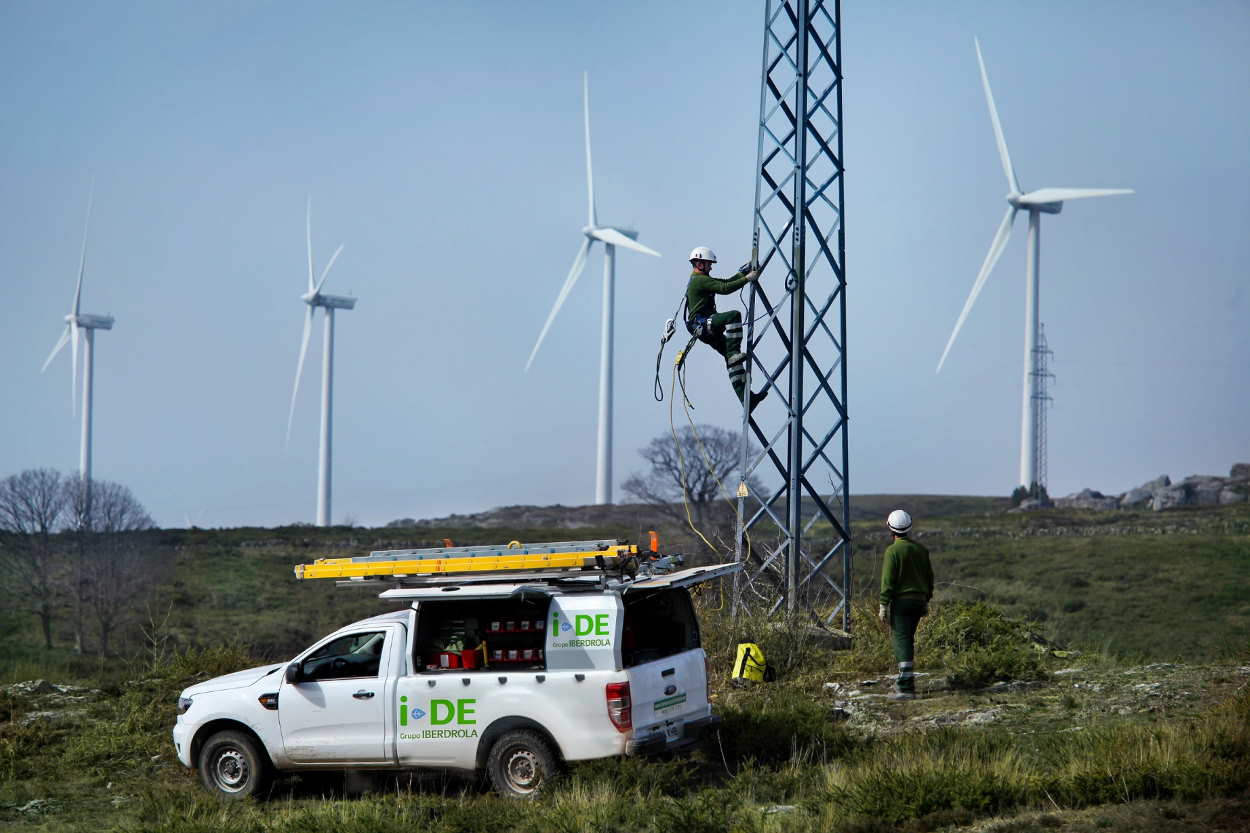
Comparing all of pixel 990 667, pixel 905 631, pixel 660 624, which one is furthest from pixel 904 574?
pixel 660 624

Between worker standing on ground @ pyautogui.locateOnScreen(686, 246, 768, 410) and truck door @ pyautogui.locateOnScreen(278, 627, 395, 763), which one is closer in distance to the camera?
truck door @ pyautogui.locateOnScreen(278, 627, 395, 763)

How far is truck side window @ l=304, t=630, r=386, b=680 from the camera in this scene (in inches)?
485

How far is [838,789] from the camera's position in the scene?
34.3ft

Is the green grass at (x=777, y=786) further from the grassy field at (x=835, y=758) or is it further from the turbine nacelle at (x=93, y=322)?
the turbine nacelle at (x=93, y=322)

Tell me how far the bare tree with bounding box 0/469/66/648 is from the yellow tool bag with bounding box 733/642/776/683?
118 feet

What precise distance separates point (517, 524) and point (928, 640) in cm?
6530

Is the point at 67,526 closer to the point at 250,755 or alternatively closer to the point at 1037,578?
the point at 1037,578

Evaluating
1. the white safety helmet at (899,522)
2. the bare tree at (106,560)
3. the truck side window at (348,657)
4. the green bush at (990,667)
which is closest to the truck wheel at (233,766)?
the truck side window at (348,657)

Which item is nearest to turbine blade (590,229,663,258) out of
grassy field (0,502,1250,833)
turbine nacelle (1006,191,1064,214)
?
turbine nacelle (1006,191,1064,214)

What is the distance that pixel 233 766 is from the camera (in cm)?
1266

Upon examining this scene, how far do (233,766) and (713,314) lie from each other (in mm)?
8138

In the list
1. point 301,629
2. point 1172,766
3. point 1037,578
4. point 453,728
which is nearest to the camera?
point 1172,766

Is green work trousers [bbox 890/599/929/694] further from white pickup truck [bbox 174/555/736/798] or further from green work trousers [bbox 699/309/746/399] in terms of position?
green work trousers [bbox 699/309/746/399]

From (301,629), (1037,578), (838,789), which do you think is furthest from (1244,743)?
(1037,578)
